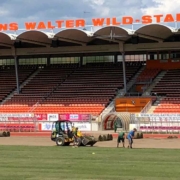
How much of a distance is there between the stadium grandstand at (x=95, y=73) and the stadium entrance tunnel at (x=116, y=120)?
0.13 m

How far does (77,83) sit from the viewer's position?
6956cm

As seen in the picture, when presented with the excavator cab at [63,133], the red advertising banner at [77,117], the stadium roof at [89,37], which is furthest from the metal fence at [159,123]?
the excavator cab at [63,133]

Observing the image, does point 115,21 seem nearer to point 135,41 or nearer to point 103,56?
point 135,41

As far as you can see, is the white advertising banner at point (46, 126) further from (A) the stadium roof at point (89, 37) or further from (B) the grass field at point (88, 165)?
(B) the grass field at point (88, 165)

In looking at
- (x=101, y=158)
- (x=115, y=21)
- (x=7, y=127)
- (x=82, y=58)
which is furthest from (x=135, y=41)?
(x=101, y=158)

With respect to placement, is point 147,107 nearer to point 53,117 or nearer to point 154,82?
point 154,82

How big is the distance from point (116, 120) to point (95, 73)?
15.8 m

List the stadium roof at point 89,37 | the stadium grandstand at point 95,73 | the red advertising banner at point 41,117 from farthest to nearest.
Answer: the stadium grandstand at point 95,73 → the stadium roof at point 89,37 → the red advertising banner at point 41,117

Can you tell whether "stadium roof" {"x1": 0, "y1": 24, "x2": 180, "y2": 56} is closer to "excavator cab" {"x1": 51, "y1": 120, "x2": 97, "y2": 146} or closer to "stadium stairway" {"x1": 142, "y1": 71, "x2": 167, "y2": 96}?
"stadium stairway" {"x1": 142, "y1": 71, "x2": 167, "y2": 96}

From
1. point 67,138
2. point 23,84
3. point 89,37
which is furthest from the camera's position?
point 23,84

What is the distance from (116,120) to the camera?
56.2 m

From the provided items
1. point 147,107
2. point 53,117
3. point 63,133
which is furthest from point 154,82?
point 63,133

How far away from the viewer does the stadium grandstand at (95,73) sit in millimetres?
60562

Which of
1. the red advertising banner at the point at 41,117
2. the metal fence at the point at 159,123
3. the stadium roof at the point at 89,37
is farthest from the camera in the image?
the stadium roof at the point at 89,37
